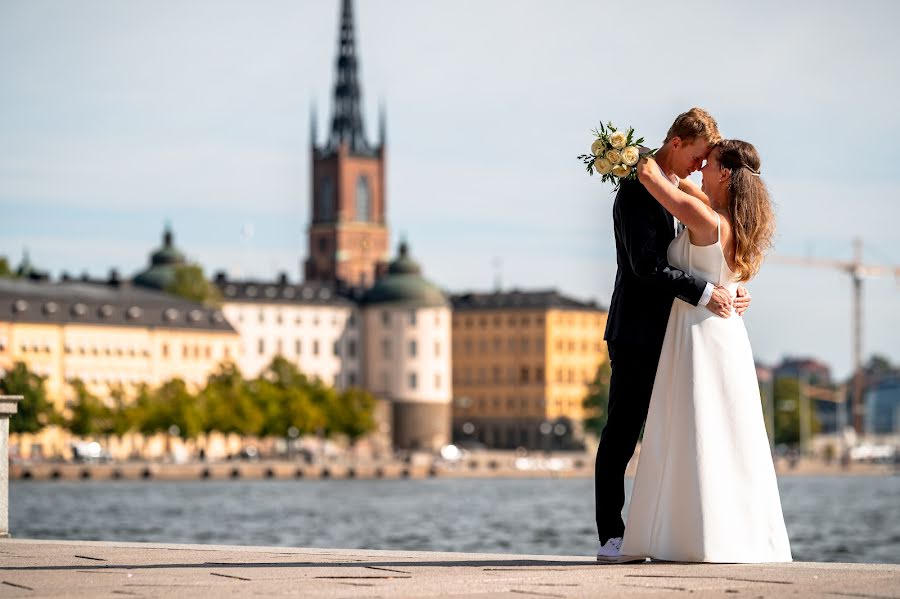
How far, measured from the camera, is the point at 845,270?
607ft

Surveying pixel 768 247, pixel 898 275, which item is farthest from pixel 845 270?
pixel 768 247

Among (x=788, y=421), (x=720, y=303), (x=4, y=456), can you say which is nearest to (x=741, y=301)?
(x=720, y=303)

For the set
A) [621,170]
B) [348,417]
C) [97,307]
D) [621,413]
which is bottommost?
[621,413]

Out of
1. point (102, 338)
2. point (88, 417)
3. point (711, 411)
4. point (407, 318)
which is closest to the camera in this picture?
point (711, 411)

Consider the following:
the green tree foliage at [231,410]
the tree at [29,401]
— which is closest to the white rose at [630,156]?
the tree at [29,401]

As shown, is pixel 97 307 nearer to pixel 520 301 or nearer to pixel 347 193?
pixel 520 301

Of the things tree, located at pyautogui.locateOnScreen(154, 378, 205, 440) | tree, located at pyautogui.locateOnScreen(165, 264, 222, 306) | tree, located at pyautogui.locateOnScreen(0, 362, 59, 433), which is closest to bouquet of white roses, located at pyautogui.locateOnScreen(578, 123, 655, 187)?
tree, located at pyautogui.locateOnScreen(0, 362, 59, 433)

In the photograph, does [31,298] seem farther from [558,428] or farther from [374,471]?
[558,428]

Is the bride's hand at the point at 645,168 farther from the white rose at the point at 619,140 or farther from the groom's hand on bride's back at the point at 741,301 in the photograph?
the groom's hand on bride's back at the point at 741,301

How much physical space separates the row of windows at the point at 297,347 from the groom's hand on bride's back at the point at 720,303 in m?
145

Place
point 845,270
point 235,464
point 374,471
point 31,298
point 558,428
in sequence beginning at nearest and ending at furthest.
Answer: point 235,464
point 374,471
point 31,298
point 558,428
point 845,270

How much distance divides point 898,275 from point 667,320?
185383 mm

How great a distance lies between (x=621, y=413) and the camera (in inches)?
421

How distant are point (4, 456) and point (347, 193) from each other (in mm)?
168311
